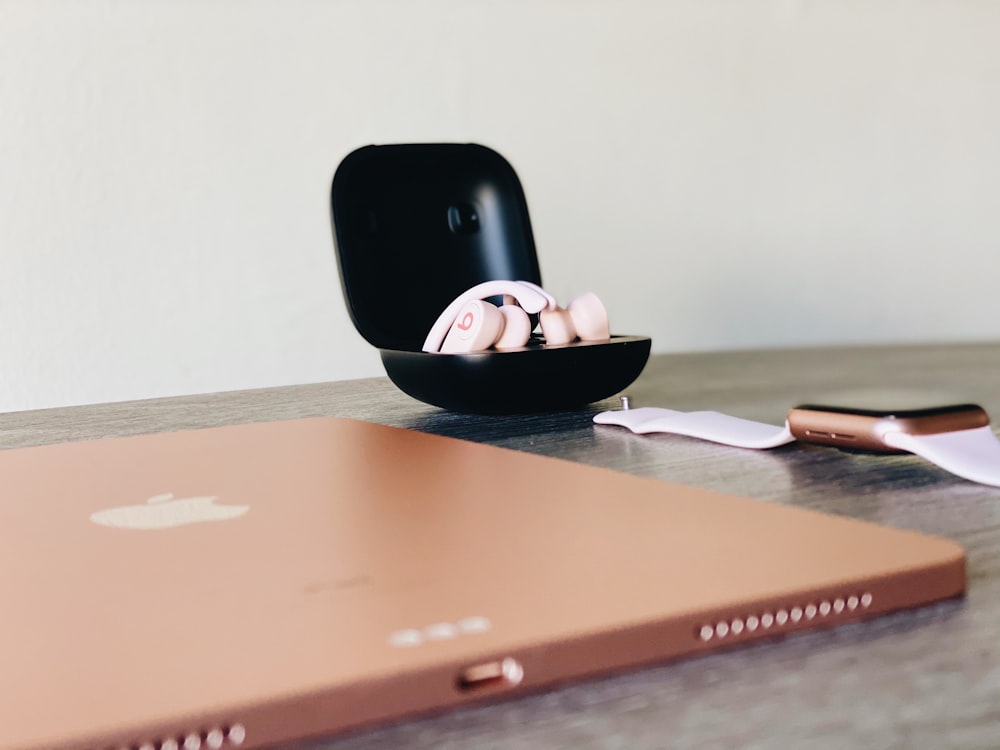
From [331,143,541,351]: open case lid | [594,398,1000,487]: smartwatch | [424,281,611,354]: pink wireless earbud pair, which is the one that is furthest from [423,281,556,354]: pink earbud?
[594,398,1000,487]: smartwatch

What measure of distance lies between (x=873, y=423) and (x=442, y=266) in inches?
21.6

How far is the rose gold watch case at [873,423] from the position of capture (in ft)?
1.61

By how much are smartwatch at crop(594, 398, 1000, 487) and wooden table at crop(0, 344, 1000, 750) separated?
0.01 metres

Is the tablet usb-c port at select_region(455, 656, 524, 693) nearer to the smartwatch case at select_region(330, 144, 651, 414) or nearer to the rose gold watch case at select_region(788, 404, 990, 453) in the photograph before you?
the rose gold watch case at select_region(788, 404, 990, 453)

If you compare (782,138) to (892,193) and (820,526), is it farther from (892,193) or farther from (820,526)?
(820,526)

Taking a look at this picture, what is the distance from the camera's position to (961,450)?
486 millimetres

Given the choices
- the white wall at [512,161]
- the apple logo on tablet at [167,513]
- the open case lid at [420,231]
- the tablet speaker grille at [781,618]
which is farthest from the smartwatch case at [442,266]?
the white wall at [512,161]

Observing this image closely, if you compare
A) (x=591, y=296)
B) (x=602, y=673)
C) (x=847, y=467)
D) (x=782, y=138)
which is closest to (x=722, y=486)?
(x=847, y=467)

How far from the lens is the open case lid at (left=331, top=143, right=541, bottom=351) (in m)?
0.93

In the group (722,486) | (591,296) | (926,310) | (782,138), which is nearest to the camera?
(722,486)

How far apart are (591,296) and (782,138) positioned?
4.54 feet

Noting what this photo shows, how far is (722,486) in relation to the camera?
1.58ft

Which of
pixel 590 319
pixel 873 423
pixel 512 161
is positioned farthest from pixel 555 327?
pixel 512 161

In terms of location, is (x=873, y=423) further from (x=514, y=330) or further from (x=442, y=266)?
(x=442, y=266)
